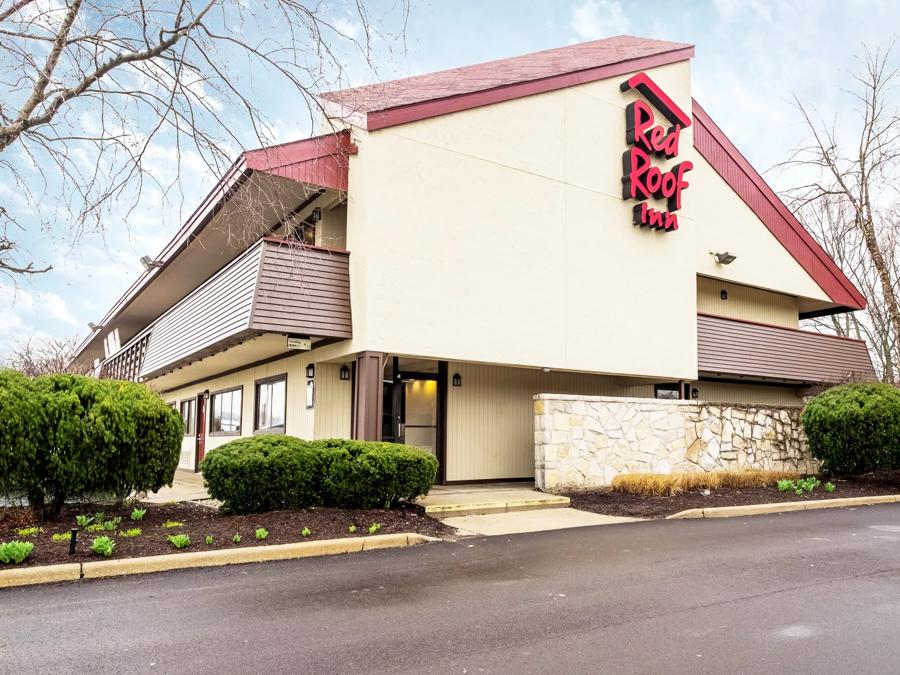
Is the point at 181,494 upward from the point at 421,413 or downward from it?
downward

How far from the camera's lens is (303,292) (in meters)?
11.9

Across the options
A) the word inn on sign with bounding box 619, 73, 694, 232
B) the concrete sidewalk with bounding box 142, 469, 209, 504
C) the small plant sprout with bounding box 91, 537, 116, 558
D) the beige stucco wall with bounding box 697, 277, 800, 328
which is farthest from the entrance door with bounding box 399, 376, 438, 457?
the beige stucco wall with bounding box 697, 277, 800, 328

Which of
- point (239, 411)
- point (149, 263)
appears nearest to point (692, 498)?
point (239, 411)

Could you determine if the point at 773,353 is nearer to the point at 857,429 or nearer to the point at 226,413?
the point at 857,429

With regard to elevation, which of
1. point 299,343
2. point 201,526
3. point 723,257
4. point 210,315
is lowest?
point 201,526

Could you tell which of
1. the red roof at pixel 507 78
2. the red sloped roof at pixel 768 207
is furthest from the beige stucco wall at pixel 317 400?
the red sloped roof at pixel 768 207

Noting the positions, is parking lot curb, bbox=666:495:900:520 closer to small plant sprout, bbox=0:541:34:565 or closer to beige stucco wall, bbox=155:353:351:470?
beige stucco wall, bbox=155:353:351:470

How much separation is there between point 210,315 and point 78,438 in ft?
18.8

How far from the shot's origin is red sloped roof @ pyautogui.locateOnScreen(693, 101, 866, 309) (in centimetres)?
1884

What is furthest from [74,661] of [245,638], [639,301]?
[639,301]

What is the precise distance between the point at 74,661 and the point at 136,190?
5.45 meters

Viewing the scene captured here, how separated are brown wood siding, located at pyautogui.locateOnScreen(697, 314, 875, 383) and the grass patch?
3.24 meters

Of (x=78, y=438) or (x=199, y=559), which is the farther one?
(x=78, y=438)

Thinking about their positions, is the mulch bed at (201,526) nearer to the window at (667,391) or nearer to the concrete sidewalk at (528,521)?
the concrete sidewalk at (528,521)
